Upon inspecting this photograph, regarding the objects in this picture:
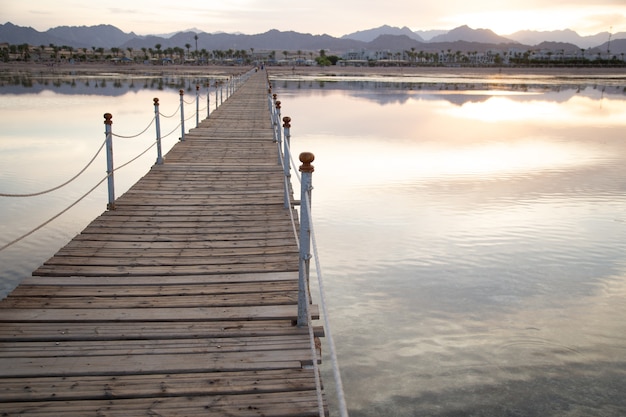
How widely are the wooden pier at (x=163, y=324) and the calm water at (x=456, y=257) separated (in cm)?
144

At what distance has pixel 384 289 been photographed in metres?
7.70

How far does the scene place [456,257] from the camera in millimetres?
8984

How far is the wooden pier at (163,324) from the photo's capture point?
3.44 metres

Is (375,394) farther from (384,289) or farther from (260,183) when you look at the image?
(260,183)

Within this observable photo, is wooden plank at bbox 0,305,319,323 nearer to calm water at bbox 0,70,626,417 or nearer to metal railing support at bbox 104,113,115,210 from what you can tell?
calm water at bbox 0,70,626,417

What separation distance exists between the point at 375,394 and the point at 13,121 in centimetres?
2521

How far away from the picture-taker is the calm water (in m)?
5.50

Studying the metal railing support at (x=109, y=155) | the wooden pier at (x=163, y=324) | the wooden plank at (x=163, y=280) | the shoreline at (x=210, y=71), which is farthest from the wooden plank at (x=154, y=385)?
the shoreline at (x=210, y=71)

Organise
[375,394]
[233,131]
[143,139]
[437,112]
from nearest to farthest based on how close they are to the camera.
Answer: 1. [375,394]
2. [233,131]
3. [143,139]
4. [437,112]

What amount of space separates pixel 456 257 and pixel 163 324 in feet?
19.4

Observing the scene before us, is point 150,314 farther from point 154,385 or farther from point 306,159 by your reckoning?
point 306,159

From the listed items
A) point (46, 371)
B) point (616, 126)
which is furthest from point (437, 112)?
point (46, 371)

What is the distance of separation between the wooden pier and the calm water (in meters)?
1.44

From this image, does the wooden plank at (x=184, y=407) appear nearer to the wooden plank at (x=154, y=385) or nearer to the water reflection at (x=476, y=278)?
the wooden plank at (x=154, y=385)
